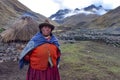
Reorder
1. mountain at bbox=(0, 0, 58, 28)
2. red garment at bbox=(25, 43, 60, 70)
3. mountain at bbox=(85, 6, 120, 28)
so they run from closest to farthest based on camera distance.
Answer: red garment at bbox=(25, 43, 60, 70)
mountain at bbox=(0, 0, 58, 28)
mountain at bbox=(85, 6, 120, 28)

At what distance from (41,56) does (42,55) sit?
0.10 feet

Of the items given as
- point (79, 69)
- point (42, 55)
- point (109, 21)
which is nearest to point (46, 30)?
point (42, 55)

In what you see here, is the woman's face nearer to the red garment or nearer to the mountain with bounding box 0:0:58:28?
the red garment

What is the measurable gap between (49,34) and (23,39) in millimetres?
10505

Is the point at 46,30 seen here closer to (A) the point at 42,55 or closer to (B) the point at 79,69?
(A) the point at 42,55

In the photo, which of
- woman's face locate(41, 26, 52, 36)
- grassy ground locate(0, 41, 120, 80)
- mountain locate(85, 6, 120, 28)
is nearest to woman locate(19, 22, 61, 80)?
woman's face locate(41, 26, 52, 36)

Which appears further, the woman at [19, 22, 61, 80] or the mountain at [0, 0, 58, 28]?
the mountain at [0, 0, 58, 28]

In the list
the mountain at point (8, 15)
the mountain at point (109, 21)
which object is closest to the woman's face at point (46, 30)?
the mountain at point (8, 15)

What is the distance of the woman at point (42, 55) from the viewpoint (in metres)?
7.43

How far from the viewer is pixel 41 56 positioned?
7.45 m

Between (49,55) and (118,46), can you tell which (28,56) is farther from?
(118,46)

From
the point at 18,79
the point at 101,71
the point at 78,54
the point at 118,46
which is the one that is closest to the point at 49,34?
the point at 18,79

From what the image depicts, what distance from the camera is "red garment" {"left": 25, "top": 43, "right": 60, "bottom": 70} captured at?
7.43 m

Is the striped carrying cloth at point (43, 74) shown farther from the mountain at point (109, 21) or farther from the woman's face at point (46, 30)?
the mountain at point (109, 21)
